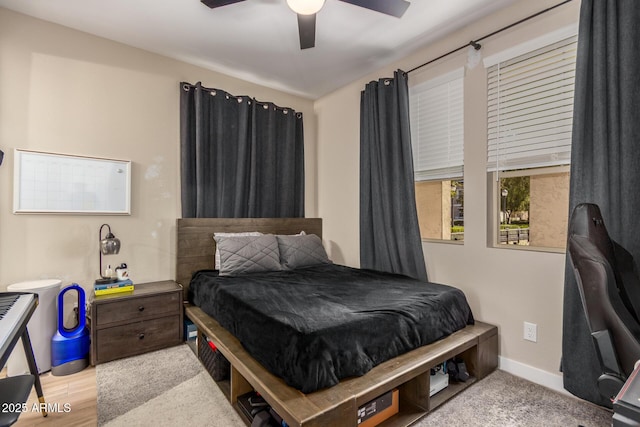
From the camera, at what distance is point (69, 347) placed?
2309mm

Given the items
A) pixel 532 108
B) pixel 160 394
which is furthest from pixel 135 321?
pixel 532 108

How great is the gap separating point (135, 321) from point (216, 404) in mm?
1109

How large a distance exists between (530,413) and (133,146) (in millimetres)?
3638

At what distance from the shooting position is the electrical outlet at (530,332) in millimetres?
2162

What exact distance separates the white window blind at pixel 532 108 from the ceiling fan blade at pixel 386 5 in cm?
92

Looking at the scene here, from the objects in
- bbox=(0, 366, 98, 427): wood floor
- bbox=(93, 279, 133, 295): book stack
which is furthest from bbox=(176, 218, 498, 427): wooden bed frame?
bbox=(0, 366, 98, 427): wood floor

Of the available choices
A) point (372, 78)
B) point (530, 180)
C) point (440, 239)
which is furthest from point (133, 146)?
point (530, 180)

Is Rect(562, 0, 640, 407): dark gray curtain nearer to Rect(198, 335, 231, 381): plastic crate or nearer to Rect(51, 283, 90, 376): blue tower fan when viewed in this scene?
Rect(198, 335, 231, 381): plastic crate

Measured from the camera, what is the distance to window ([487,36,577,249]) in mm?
2100

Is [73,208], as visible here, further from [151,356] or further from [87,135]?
[151,356]

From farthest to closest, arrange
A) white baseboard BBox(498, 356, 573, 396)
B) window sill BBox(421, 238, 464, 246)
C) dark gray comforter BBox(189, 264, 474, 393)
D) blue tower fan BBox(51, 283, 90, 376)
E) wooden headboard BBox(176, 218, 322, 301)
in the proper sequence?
wooden headboard BBox(176, 218, 322, 301) < window sill BBox(421, 238, 464, 246) < blue tower fan BBox(51, 283, 90, 376) < white baseboard BBox(498, 356, 573, 396) < dark gray comforter BBox(189, 264, 474, 393)

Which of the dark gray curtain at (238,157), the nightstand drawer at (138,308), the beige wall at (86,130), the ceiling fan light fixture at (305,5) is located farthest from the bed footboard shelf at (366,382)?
→ the ceiling fan light fixture at (305,5)

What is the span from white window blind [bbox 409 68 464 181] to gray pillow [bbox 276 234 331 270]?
4.22 ft

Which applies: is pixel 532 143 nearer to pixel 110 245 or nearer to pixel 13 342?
pixel 13 342
